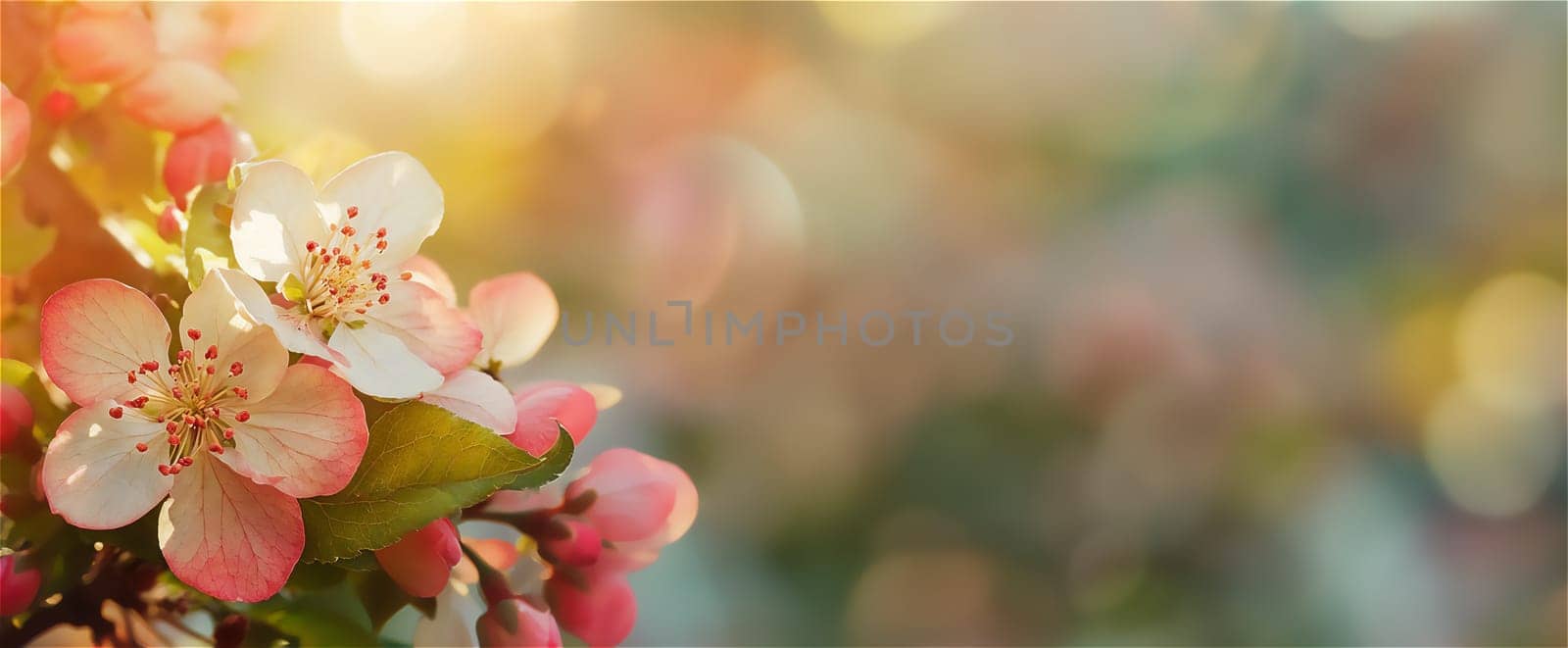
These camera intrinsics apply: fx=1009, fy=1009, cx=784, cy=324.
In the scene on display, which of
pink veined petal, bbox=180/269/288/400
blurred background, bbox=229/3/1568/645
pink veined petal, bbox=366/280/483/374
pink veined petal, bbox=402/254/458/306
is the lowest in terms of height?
pink veined petal, bbox=180/269/288/400

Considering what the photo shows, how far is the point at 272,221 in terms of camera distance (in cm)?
14

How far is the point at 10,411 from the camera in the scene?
0.14 metres

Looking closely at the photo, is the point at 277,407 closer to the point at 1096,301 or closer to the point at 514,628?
the point at 514,628

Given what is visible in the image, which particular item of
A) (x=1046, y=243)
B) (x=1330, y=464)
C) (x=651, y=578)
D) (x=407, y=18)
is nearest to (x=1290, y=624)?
(x=1330, y=464)

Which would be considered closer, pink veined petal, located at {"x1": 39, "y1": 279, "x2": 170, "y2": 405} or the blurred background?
pink veined petal, located at {"x1": 39, "y1": 279, "x2": 170, "y2": 405}

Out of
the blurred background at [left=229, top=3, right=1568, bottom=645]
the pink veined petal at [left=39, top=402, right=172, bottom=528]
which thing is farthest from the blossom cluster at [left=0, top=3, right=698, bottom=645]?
the blurred background at [left=229, top=3, right=1568, bottom=645]

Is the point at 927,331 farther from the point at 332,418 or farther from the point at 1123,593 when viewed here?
the point at 332,418

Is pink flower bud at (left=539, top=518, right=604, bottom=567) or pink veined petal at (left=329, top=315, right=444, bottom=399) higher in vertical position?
pink veined petal at (left=329, top=315, right=444, bottom=399)

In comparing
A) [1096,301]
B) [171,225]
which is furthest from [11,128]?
[1096,301]

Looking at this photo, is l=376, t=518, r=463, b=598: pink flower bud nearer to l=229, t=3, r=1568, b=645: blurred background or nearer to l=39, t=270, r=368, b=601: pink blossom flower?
l=39, t=270, r=368, b=601: pink blossom flower

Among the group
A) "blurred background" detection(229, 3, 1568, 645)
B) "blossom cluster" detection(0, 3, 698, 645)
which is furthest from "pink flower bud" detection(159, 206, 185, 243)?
"blurred background" detection(229, 3, 1568, 645)

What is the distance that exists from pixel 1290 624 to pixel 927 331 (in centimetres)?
34

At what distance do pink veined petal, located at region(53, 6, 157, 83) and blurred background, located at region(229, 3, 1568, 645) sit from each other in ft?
1.65

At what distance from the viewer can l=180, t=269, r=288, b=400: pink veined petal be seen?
0.43 feet
